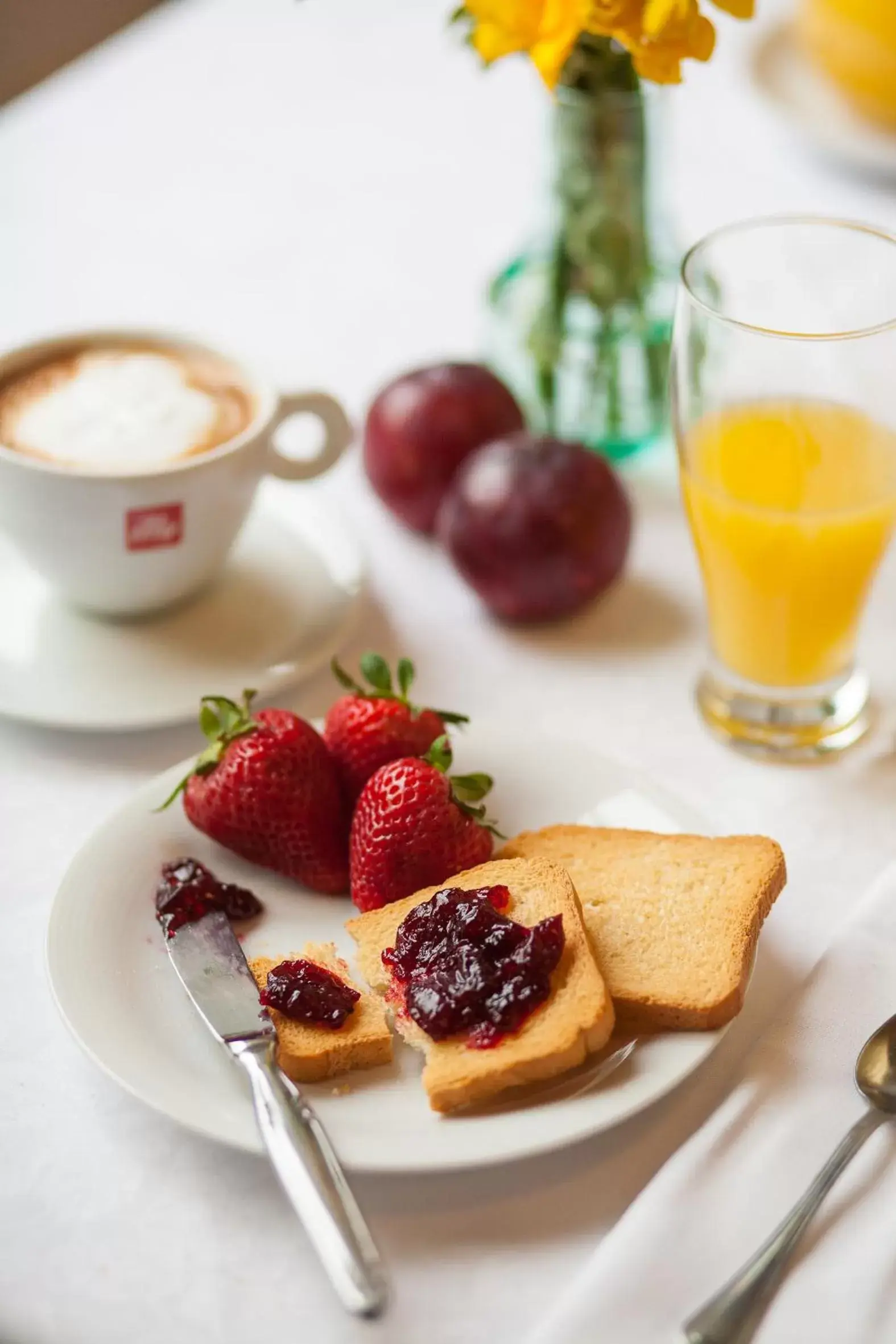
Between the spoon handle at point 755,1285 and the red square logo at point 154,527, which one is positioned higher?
the red square logo at point 154,527

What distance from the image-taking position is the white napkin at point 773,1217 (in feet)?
2.76

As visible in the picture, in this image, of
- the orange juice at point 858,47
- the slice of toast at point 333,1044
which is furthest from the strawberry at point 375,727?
the orange juice at point 858,47

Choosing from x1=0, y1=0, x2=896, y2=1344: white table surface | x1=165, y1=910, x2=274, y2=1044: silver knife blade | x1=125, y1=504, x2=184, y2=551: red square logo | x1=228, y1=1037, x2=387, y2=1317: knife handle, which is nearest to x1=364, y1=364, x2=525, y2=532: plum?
x1=0, y1=0, x2=896, y2=1344: white table surface

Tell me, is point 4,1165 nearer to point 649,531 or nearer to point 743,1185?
point 743,1185

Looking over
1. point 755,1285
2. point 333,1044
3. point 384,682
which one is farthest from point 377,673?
point 755,1285

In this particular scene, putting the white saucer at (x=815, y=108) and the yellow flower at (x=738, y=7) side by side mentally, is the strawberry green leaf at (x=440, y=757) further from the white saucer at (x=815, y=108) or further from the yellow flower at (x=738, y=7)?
the white saucer at (x=815, y=108)

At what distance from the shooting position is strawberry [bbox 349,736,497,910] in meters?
1.09

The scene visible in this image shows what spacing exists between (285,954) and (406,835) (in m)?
0.12

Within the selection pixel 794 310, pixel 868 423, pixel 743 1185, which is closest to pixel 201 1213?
pixel 743 1185

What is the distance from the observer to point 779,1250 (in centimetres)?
86

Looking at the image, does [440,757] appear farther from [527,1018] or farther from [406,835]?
[527,1018]

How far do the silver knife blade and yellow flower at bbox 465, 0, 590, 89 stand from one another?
745 mm

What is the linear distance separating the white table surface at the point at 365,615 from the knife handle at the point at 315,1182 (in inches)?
2.8

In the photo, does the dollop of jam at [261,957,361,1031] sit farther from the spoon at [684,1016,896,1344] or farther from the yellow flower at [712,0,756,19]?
the yellow flower at [712,0,756,19]
